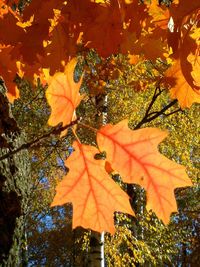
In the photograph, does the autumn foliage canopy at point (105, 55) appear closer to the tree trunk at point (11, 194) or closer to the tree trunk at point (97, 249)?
the tree trunk at point (11, 194)

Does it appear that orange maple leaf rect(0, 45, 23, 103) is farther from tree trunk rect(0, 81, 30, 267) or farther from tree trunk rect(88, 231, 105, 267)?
tree trunk rect(88, 231, 105, 267)

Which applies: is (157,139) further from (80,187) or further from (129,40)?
(129,40)

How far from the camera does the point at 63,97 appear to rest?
1018mm

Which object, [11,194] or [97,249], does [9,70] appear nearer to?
[11,194]

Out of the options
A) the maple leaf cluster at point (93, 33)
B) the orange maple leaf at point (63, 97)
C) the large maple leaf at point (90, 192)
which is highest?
the maple leaf cluster at point (93, 33)

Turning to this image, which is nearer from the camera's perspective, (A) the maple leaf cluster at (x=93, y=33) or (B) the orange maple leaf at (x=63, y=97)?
(B) the orange maple leaf at (x=63, y=97)

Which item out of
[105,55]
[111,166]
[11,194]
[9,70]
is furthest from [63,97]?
[9,70]

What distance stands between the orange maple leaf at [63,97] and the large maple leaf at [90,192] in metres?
0.10

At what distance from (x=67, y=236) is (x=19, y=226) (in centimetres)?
1814

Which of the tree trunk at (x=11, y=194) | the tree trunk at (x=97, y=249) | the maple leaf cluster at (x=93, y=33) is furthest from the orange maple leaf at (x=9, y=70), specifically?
the tree trunk at (x=97, y=249)

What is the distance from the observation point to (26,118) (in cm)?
776

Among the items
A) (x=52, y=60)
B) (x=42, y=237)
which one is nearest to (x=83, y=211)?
(x=52, y=60)

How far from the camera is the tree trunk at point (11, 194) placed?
1.46m

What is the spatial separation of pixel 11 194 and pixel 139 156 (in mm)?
595
